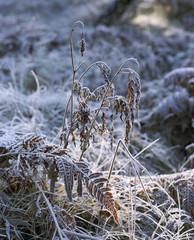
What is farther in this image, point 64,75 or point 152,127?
point 64,75

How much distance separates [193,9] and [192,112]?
203 inches

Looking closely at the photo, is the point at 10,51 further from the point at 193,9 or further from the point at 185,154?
the point at 193,9

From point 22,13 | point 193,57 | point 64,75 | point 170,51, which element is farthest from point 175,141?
point 22,13

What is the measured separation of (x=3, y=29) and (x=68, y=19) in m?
1.83

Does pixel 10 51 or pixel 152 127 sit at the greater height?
pixel 10 51

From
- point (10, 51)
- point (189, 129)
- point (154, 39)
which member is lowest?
point (189, 129)

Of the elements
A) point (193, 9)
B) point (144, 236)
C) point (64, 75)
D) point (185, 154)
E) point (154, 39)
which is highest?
point (193, 9)

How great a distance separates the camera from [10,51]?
4.37 metres

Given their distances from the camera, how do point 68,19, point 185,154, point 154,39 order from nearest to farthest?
point 185,154 < point 154,39 < point 68,19

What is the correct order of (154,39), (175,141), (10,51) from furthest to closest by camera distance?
(154,39) < (10,51) < (175,141)

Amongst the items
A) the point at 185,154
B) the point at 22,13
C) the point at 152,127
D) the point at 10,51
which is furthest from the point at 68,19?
the point at 185,154

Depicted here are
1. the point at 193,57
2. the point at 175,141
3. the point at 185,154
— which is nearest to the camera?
the point at 185,154

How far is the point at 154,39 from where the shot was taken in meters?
4.73

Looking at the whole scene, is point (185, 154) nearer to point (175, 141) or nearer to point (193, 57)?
point (175, 141)
